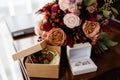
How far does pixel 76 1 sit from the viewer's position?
0.75 meters

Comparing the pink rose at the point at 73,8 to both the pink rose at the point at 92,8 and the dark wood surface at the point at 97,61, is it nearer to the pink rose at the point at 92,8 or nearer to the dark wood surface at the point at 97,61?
the pink rose at the point at 92,8

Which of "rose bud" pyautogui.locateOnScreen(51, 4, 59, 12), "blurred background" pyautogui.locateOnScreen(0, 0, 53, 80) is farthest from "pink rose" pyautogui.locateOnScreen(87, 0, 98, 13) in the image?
"blurred background" pyautogui.locateOnScreen(0, 0, 53, 80)

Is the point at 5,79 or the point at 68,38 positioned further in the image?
the point at 5,79

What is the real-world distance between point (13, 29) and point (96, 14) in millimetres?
571

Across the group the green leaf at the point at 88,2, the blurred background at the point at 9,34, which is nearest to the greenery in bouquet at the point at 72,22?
the green leaf at the point at 88,2

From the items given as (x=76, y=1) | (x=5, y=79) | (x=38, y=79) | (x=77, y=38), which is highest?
(x=76, y=1)

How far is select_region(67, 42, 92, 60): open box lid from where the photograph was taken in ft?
2.64

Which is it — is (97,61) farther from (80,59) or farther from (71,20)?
(71,20)

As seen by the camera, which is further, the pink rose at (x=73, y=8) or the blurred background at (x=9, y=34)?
the blurred background at (x=9, y=34)

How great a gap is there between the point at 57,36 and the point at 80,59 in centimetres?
17

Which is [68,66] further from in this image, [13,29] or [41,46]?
[13,29]

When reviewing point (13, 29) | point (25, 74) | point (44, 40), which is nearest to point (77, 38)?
point (44, 40)

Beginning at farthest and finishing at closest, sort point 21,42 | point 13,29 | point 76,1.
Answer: point 13,29 → point 21,42 → point 76,1

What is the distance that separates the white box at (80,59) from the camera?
30.6 inches
